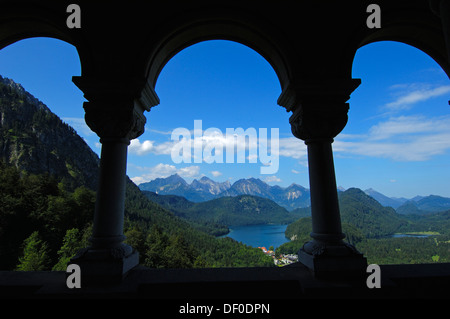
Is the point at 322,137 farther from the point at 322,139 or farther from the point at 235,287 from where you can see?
the point at 235,287

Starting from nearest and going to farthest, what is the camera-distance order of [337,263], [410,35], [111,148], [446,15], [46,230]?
[446,15] → [337,263] → [111,148] → [410,35] → [46,230]


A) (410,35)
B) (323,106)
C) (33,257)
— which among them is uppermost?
(410,35)

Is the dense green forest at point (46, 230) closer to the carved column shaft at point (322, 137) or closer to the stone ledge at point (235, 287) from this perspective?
the stone ledge at point (235, 287)

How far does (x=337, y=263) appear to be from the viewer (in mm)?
3490

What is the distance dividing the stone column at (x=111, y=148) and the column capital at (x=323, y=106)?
2.89 metres

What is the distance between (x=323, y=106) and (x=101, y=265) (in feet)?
14.4

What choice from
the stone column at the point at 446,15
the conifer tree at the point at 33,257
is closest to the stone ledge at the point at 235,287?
the stone column at the point at 446,15

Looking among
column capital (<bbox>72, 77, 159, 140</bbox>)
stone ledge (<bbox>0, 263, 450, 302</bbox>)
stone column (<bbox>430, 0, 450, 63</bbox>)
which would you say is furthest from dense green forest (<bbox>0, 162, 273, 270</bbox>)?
stone column (<bbox>430, 0, 450, 63</bbox>)

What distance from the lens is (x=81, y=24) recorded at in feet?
13.2

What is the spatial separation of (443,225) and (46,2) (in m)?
208

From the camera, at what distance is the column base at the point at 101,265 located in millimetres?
3318

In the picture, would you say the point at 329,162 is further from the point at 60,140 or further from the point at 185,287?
the point at 60,140

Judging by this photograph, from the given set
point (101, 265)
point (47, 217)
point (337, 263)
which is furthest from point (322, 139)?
point (47, 217)

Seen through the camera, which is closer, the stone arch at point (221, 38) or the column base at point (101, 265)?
the column base at point (101, 265)
